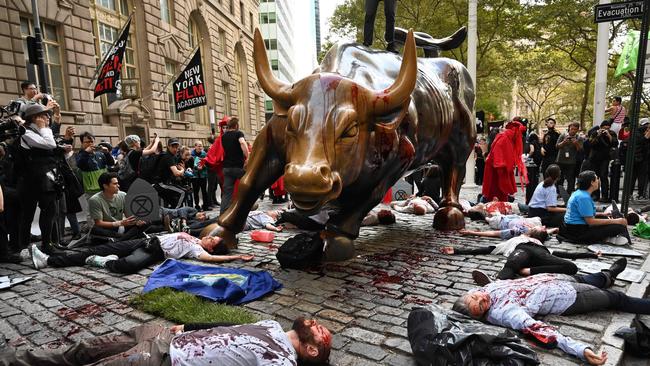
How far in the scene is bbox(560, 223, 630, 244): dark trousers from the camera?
5805 mm

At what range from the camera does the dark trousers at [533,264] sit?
4.25 metres

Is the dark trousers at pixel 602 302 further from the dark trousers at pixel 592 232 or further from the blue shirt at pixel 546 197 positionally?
the blue shirt at pixel 546 197

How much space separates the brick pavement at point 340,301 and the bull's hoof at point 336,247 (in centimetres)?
14

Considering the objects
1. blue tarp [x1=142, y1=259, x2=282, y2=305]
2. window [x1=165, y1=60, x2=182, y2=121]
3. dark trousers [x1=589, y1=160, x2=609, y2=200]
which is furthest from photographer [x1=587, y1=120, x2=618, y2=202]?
window [x1=165, y1=60, x2=182, y2=121]

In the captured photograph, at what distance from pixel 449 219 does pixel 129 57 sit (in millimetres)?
17506

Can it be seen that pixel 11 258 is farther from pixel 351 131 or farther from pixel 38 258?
pixel 351 131

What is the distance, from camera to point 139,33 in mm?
19172

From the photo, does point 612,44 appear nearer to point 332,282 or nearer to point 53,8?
point 332,282

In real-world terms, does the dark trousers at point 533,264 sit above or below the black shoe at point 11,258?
above

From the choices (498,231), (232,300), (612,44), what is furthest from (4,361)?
(612,44)

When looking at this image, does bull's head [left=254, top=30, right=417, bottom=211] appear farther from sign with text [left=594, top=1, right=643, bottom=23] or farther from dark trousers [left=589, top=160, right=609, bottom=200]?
dark trousers [left=589, top=160, right=609, bottom=200]

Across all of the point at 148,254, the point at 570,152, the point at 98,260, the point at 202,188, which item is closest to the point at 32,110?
the point at 98,260

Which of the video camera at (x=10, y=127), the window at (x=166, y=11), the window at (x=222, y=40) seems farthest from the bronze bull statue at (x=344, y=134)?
the window at (x=222, y=40)

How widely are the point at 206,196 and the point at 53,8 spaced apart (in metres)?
9.40
